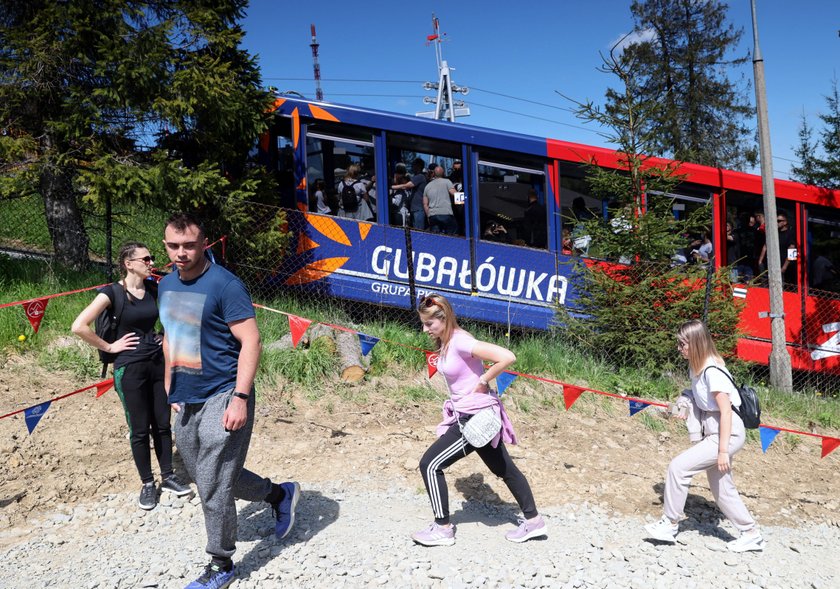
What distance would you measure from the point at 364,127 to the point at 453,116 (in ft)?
53.9

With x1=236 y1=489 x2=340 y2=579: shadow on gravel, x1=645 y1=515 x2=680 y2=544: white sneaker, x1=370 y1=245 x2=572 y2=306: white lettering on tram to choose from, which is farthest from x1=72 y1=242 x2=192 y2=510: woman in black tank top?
x1=370 y1=245 x2=572 y2=306: white lettering on tram

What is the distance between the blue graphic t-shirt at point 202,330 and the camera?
3445 mm

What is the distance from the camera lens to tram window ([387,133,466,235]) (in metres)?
8.94

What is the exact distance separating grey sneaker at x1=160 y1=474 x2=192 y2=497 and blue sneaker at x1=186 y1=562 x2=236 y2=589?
134cm

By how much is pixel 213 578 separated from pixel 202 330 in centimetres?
130

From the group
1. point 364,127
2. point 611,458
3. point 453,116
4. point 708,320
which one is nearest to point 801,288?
point 708,320

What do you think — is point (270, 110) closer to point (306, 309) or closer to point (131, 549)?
point (306, 309)

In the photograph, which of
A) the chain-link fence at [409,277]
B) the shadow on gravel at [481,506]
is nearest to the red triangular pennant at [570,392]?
the shadow on gravel at [481,506]

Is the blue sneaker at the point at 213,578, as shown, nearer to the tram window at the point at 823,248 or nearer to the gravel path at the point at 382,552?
the gravel path at the point at 382,552

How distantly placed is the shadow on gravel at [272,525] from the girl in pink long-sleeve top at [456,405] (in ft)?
2.38

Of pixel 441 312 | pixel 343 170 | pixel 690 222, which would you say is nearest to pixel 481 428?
pixel 441 312

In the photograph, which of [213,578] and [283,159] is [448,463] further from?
[283,159]

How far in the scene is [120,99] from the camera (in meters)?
7.84

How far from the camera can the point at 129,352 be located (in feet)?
15.3
